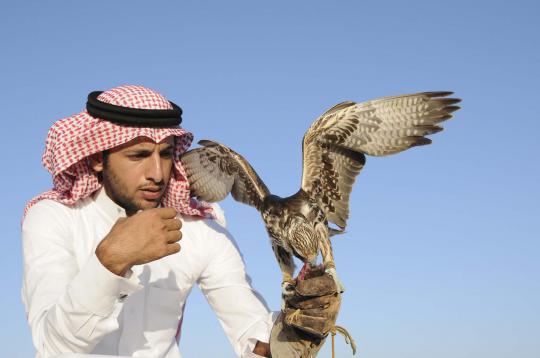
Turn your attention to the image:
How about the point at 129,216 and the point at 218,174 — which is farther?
the point at 218,174

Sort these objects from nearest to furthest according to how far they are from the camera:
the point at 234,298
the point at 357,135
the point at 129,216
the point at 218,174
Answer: the point at 129,216, the point at 234,298, the point at 357,135, the point at 218,174

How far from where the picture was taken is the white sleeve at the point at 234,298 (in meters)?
3.91

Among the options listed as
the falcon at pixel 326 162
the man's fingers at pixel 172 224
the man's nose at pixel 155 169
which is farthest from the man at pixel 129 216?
the man's fingers at pixel 172 224

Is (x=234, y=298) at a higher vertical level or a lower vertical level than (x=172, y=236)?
lower

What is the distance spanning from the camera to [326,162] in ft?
15.5

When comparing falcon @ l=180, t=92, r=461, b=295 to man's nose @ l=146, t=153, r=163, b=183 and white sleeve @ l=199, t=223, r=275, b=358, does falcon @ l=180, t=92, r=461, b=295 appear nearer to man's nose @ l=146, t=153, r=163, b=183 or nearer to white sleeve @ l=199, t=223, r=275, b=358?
white sleeve @ l=199, t=223, r=275, b=358

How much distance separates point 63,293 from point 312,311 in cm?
109

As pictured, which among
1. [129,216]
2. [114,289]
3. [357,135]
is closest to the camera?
[114,289]

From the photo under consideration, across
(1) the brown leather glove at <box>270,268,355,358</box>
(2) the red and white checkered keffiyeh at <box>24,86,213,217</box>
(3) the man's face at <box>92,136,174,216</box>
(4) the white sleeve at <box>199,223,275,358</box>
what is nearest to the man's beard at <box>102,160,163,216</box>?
(3) the man's face at <box>92,136,174,216</box>

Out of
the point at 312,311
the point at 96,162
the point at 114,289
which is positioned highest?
the point at 96,162

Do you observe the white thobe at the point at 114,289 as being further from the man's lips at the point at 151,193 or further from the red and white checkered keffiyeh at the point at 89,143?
the man's lips at the point at 151,193

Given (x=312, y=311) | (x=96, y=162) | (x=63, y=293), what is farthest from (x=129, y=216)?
(x=312, y=311)

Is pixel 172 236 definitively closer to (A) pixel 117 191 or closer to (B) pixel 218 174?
(A) pixel 117 191

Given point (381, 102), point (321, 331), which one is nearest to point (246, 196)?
point (381, 102)
